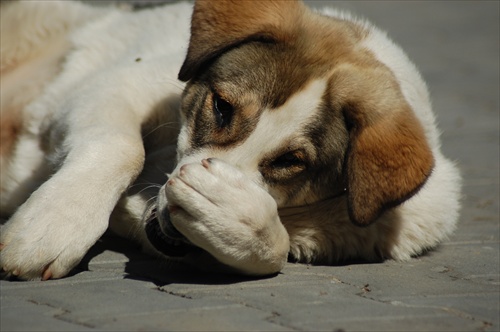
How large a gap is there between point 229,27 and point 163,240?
116 cm

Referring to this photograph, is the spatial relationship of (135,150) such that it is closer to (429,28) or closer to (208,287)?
(208,287)

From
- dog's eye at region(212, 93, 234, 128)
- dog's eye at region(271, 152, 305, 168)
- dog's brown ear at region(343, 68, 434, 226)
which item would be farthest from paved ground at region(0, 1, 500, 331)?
dog's eye at region(212, 93, 234, 128)

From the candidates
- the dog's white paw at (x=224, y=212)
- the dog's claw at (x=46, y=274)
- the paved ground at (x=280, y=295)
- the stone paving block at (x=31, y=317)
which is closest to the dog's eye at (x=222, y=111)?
the dog's white paw at (x=224, y=212)

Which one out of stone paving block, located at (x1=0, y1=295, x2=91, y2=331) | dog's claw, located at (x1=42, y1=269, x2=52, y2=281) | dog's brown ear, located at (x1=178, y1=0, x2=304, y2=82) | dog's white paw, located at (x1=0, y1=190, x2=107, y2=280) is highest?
dog's brown ear, located at (x1=178, y1=0, x2=304, y2=82)

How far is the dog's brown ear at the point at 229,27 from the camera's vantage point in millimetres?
4453

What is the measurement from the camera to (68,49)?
593 cm

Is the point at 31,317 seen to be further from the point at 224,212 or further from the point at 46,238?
the point at 224,212

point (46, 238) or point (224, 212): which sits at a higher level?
point (224, 212)

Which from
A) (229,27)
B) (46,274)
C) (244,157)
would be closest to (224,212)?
(244,157)

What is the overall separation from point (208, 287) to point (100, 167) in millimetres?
838

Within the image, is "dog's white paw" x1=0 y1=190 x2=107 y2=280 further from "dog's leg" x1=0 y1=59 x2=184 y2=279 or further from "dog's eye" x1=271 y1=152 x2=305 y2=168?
"dog's eye" x1=271 y1=152 x2=305 y2=168

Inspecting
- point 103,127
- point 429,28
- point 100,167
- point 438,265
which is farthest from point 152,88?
point 429,28

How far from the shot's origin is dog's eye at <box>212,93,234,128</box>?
4160 mm

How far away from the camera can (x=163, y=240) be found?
4070 millimetres
